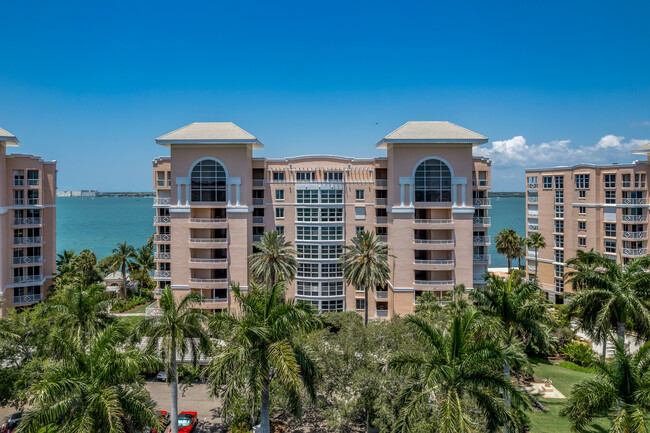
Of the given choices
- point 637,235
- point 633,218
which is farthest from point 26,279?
point 637,235

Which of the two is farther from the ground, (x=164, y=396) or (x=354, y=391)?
(x=354, y=391)

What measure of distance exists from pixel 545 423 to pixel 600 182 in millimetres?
37800

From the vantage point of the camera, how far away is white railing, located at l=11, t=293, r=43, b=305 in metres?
44.4

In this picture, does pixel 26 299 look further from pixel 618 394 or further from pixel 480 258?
pixel 618 394

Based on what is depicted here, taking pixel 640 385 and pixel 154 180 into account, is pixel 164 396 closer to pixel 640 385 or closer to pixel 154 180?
pixel 154 180

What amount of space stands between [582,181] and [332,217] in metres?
34.5

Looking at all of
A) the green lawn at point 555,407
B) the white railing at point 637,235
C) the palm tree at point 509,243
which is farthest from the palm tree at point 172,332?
the white railing at point 637,235

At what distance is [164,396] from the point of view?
3138 cm

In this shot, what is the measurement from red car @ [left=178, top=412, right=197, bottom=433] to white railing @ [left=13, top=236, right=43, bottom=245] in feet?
105

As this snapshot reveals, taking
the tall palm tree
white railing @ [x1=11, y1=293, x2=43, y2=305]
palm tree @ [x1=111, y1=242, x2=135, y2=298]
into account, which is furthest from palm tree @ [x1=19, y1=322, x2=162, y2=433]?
palm tree @ [x1=111, y1=242, x2=135, y2=298]

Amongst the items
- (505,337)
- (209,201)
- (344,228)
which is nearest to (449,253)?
(344,228)

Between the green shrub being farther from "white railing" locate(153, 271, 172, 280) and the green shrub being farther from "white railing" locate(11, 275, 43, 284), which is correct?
"white railing" locate(11, 275, 43, 284)

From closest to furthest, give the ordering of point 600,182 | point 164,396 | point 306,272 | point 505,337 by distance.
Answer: point 505,337, point 164,396, point 306,272, point 600,182

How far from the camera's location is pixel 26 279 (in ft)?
148
